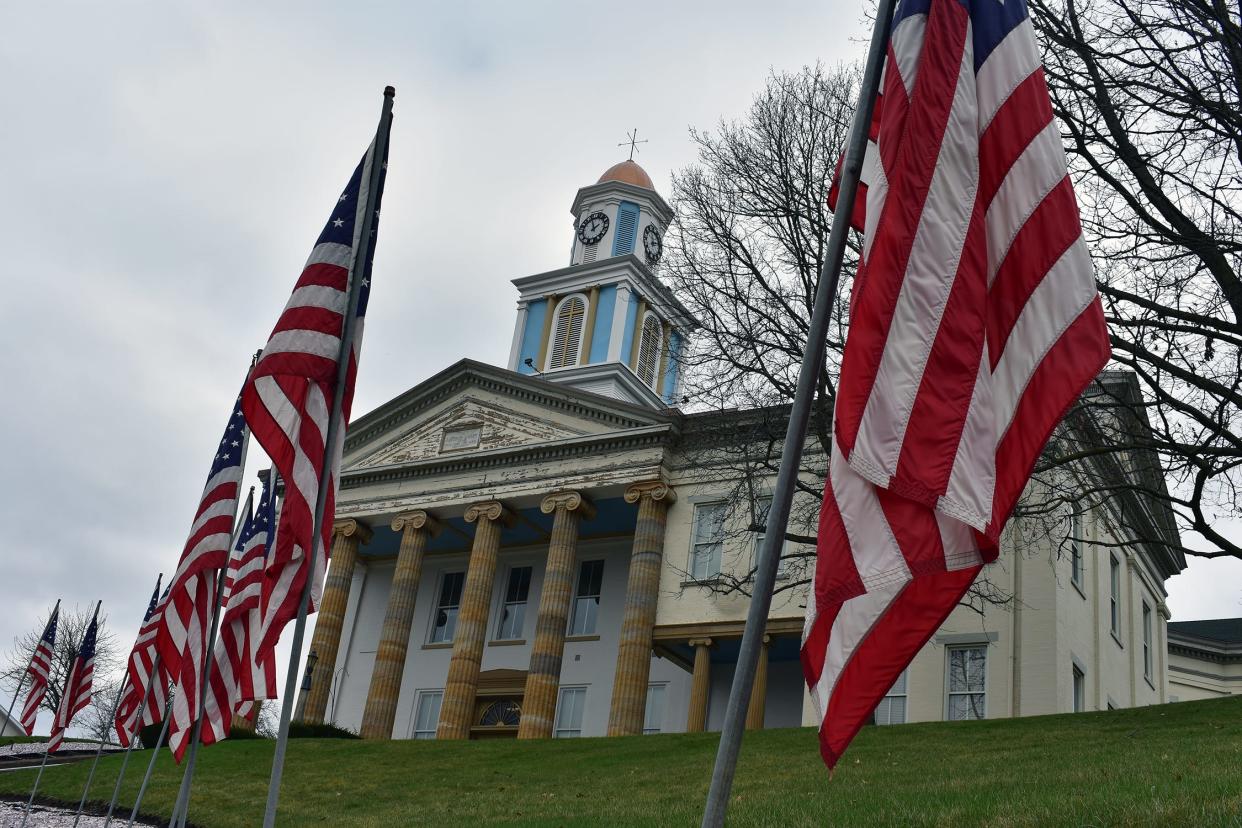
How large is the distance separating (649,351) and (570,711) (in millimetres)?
16510

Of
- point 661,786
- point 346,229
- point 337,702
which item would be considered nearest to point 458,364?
point 337,702

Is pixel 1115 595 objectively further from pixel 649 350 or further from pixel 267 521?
pixel 267 521

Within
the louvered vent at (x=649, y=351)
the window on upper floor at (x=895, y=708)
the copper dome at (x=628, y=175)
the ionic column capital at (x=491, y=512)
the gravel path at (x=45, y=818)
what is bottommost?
the gravel path at (x=45, y=818)

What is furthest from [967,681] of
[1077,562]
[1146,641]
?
[1146,641]

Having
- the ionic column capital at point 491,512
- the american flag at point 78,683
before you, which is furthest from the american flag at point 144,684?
the ionic column capital at point 491,512

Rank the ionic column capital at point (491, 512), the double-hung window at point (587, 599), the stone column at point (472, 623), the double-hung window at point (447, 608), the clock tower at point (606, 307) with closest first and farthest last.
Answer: the stone column at point (472, 623) → the ionic column capital at point (491, 512) → the double-hung window at point (587, 599) → the double-hung window at point (447, 608) → the clock tower at point (606, 307)

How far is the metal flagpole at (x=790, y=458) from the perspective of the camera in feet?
17.3

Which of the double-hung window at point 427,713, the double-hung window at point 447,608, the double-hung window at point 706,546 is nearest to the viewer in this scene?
the double-hung window at point 706,546

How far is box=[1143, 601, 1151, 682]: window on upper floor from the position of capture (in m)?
36.0

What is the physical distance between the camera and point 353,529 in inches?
1501

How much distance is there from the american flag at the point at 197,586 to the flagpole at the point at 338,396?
4013mm

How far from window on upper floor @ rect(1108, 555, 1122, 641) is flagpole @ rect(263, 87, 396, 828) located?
27893mm

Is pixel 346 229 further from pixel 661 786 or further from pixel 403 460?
pixel 403 460

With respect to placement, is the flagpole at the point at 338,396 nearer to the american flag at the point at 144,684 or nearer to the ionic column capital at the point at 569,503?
the american flag at the point at 144,684
